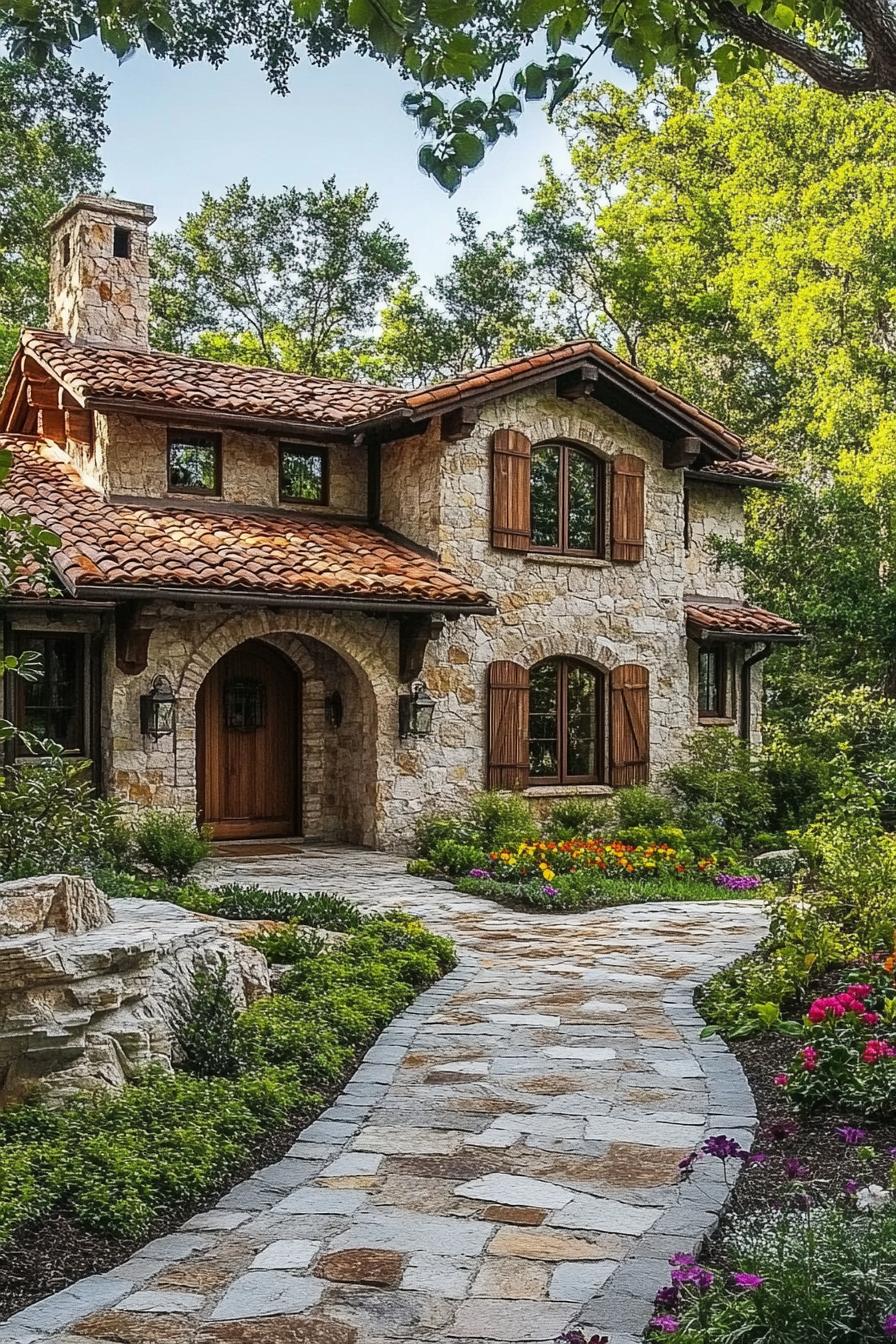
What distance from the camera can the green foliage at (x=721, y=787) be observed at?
15484 millimetres

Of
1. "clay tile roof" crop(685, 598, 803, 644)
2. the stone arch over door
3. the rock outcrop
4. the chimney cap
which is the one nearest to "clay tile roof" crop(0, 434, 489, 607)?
the stone arch over door

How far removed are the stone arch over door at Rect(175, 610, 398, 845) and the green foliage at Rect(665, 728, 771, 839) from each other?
159 inches

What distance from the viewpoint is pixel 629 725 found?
53.5 ft

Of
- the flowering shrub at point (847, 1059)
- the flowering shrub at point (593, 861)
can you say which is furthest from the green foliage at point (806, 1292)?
the flowering shrub at point (593, 861)

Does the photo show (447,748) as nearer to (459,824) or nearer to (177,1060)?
(459,824)

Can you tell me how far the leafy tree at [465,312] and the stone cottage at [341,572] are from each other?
480 inches

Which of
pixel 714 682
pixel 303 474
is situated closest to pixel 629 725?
pixel 714 682

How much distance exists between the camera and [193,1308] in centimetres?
376

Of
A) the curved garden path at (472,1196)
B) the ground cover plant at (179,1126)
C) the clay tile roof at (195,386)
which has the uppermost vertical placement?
the clay tile roof at (195,386)

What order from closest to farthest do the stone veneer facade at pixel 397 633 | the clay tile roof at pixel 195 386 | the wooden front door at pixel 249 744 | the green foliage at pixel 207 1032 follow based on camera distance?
1. the green foliage at pixel 207 1032
2. the stone veneer facade at pixel 397 633
3. the clay tile roof at pixel 195 386
4. the wooden front door at pixel 249 744

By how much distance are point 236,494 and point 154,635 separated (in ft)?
Result: 9.05

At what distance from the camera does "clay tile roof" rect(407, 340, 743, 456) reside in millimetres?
14492

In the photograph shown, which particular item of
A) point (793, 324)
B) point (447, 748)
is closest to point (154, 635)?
point (447, 748)

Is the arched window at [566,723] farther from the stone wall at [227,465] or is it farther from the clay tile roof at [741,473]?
the clay tile roof at [741,473]
